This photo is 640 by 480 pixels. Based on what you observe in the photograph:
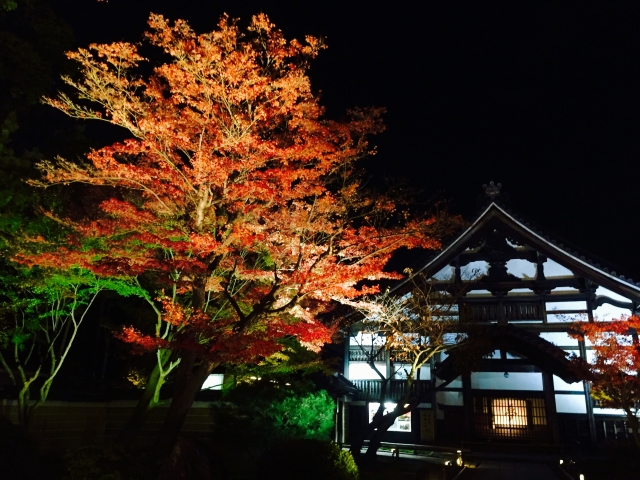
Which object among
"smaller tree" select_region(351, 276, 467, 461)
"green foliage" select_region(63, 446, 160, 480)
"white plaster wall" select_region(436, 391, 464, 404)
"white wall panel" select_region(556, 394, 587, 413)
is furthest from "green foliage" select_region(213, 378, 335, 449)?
"white wall panel" select_region(556, 394, 587, 413)

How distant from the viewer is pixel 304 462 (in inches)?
488

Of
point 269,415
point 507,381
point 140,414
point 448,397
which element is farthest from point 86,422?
point 507,381

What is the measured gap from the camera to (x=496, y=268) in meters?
25.0

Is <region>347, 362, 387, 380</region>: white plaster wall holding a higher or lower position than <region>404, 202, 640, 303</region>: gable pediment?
lower

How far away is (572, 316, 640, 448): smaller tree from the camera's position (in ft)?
61.3

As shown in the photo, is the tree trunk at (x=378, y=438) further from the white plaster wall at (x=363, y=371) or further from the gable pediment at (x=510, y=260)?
the gable pediment at (x=510, y=260)

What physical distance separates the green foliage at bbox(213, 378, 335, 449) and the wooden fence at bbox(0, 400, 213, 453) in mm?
1378

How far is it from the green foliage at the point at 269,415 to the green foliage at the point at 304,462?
206cm

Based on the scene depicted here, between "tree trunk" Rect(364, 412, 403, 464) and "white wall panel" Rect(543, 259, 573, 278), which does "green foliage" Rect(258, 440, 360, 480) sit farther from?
"white wall panel" Rect(543, 259, 573, 278)

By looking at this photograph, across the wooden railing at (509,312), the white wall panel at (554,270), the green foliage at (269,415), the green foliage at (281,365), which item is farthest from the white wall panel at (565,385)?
the green foliage at (269,415)

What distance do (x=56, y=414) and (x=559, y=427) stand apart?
20.6 metres

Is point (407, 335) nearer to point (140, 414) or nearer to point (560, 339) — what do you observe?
point (560, 339)

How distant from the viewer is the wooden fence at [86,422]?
14.8 meters

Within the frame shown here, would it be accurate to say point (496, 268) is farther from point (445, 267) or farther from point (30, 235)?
point (30, 235)
